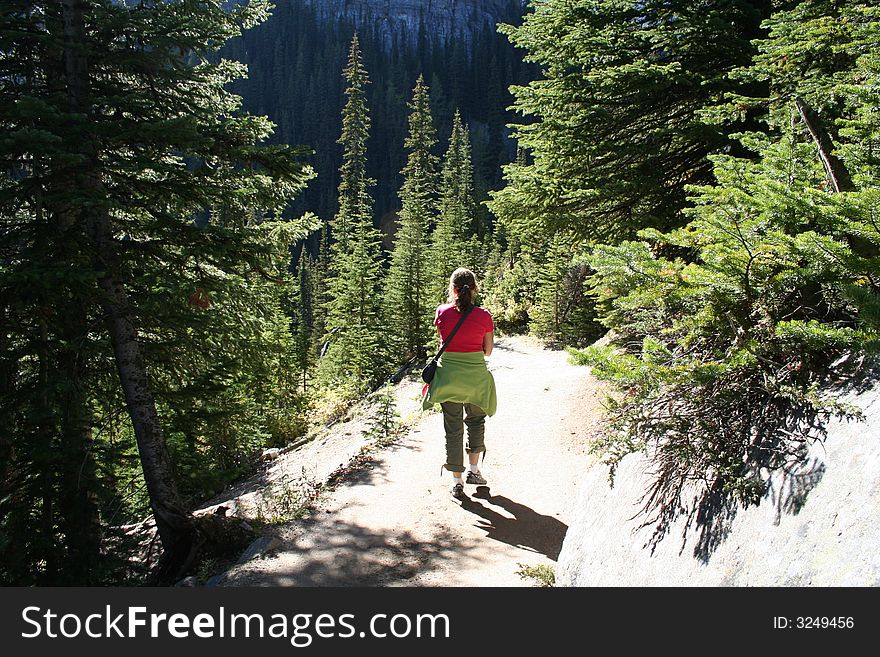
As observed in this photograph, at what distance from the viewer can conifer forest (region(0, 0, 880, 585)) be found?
2.78m

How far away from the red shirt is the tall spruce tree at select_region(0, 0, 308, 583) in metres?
2.50

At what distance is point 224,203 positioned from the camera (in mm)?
6262

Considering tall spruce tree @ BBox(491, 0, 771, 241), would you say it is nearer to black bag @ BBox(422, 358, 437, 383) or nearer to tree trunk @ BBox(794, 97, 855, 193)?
black bag @ BBox(422, 358, 437, 383)

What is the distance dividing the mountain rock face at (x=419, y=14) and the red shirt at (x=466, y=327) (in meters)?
151

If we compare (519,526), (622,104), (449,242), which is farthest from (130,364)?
(449,242)

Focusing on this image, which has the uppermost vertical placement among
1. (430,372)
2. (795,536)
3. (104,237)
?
(104,237)

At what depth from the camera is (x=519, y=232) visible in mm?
9617

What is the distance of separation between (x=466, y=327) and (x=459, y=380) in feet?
1.91

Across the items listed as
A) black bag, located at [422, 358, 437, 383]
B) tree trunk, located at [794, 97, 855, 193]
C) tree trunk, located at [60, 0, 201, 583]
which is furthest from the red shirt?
tree trunk, located at [60, 0, 201, 583]

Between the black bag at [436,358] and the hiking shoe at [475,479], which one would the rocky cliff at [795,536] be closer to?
the black bag at [436,358]

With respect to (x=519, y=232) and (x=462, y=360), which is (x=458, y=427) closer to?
(x=462, y=360)
